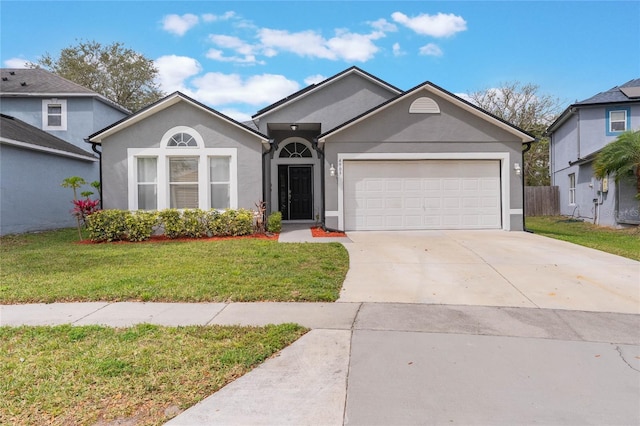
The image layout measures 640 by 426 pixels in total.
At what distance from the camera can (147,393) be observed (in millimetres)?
3027

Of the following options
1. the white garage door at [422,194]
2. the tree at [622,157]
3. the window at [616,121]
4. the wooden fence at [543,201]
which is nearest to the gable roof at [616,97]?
the window at [616,121]

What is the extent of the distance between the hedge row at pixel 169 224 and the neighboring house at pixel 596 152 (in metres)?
14.6

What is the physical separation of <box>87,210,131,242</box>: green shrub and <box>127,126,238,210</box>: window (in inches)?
34.0

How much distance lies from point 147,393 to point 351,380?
1.62 meters

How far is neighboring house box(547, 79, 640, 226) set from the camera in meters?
15.7

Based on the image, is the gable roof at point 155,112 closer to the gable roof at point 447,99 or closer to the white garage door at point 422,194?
the gable roof at point 447,99

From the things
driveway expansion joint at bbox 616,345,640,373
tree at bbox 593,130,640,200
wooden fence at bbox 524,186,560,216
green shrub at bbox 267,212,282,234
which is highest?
tree at bbox 593,130,640,200

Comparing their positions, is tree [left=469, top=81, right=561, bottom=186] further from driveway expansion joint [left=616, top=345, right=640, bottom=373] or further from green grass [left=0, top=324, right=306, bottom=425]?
green grass [left=0, top=324, right=306, bottom=425]

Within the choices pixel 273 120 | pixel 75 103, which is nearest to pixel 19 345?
pixel 273 120

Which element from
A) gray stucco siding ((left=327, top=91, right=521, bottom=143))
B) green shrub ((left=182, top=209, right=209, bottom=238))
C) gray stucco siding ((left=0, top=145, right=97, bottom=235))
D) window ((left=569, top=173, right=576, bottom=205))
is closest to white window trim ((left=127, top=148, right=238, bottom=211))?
green shrub ((left=182, top=209, right=209, bottom=238))

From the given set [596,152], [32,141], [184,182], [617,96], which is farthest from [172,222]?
[617,96]

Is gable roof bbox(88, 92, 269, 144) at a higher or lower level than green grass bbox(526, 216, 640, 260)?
→ higher

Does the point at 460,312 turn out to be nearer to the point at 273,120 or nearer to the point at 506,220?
the point at 506,220

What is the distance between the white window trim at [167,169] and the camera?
39.9 feet
